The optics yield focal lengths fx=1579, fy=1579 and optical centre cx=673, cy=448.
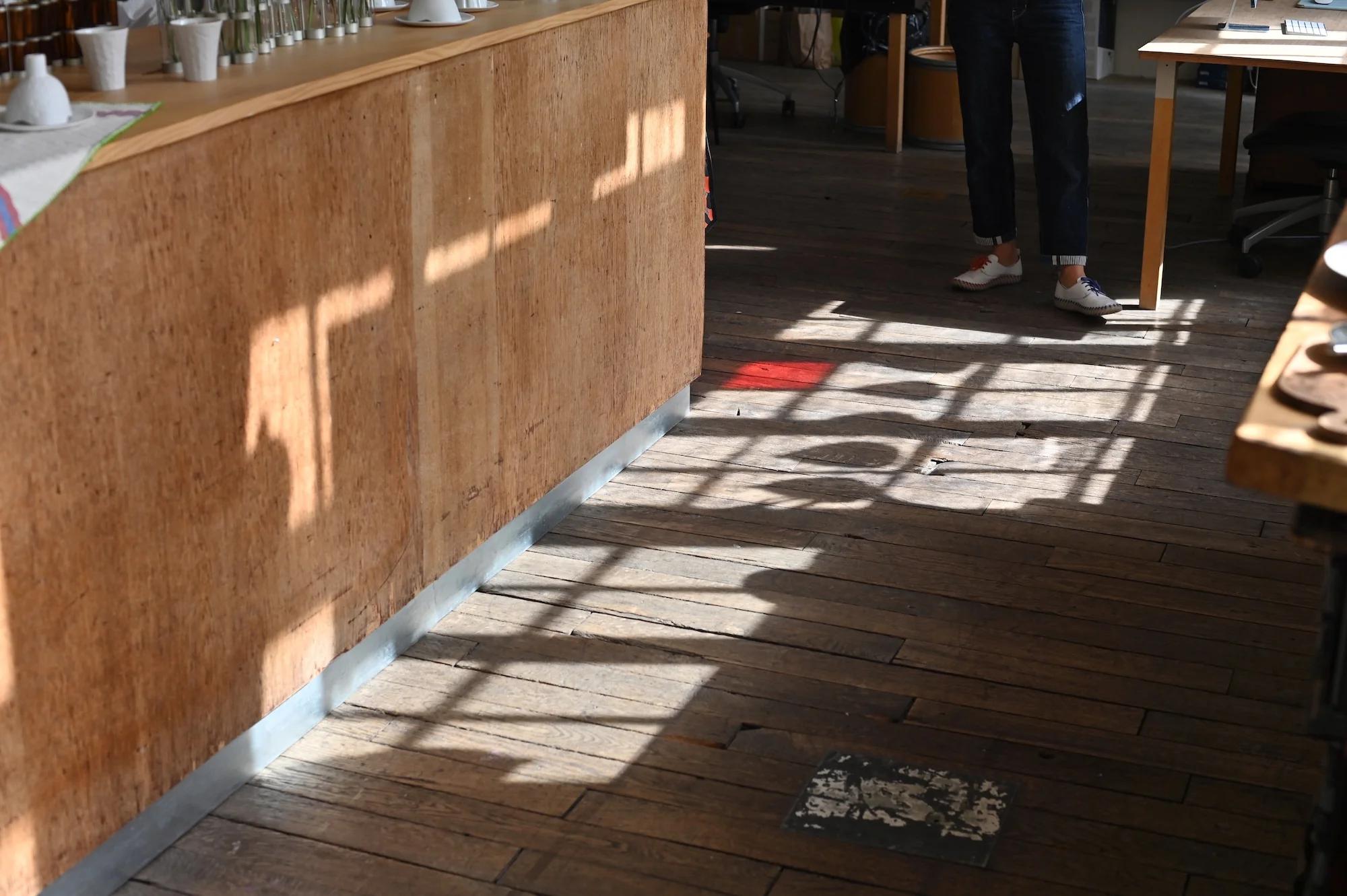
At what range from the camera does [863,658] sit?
2814 millimetres

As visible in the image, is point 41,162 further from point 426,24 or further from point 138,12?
point 138,12

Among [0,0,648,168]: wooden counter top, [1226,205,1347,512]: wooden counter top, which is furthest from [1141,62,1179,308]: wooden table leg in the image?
[1226,205,1347,512]: wooden counter top

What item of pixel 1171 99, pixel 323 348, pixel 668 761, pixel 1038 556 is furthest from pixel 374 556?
pixel 1171 99

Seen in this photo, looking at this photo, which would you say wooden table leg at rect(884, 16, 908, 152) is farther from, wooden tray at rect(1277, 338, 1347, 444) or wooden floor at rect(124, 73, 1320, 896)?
wooden tray at rect(1277, 338, 1347, 444)

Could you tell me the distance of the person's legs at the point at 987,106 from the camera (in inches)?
180

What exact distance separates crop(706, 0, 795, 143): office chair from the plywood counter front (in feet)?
12.2

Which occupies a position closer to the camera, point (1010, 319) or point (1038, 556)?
→ point (1038, 556)

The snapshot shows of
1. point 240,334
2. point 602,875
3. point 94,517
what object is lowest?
point 602,875

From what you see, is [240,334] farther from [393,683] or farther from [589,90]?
[589,90]

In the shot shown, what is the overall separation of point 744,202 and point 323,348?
380 centimetres

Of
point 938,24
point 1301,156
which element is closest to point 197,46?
point 1301,156

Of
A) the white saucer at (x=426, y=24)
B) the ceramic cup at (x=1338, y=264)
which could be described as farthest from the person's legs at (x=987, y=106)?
the ceramic cup at (x=1338, y=264)

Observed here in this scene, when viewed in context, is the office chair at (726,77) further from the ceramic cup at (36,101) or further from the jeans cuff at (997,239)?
the ceramic cup at (36,101)

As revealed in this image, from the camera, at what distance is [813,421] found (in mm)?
3928
